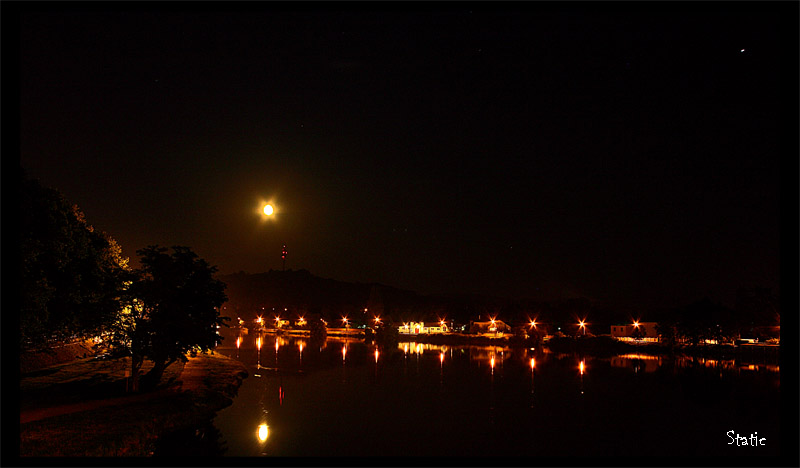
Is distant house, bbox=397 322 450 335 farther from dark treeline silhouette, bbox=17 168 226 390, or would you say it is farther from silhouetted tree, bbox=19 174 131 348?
silhouetted tree, bbox=19 174 131 348

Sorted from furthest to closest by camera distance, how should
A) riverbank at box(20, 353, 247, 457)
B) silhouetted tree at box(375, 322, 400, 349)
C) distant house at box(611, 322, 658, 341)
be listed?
silhouetted tree at box(375, 322, 400, 349) → distant house at box(611, 322, 658, 341) → riverbank at box(20, 353, 247, 457)

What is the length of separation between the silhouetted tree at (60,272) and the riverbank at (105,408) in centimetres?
325

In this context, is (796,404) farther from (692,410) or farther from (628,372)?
(628,372)

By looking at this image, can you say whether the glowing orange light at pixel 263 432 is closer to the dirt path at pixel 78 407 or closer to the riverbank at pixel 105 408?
the riverbank at pixel 105 408

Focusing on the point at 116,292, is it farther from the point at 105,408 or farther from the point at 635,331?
the point at 635,331

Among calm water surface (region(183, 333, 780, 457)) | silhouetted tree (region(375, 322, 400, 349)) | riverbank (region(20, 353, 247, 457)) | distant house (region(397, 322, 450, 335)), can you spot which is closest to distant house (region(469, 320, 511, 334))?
distant house (region(397, 322, 450, 335))

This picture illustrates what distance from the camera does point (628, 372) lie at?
176 feet

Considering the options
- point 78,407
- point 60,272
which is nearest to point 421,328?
point 78,407

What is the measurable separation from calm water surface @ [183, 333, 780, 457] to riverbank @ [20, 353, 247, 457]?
67.0 inches

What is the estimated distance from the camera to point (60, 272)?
2408 centimetres

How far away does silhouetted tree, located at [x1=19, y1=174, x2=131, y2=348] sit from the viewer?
20.6 meters

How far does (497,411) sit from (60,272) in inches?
966

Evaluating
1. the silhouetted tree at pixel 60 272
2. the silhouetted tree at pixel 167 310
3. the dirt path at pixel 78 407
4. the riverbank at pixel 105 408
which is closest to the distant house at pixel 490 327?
the riverbank at pixel 105 408

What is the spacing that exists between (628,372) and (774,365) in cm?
2001
